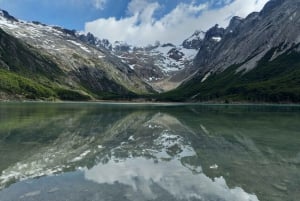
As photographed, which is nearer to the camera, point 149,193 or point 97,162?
point 149,193

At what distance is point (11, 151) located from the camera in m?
28.3

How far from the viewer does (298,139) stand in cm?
3769

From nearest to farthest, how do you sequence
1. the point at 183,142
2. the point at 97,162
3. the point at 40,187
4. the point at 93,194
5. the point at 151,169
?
the point at 93,194
the point at 40,187
the point at 151,169
the point at 97,162
the point at 183,142

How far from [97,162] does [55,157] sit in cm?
387

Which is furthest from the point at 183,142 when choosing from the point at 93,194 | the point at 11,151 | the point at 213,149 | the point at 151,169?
the point at 93,194

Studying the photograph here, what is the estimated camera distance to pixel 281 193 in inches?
674

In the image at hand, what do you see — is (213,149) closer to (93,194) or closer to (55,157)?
(55,157)

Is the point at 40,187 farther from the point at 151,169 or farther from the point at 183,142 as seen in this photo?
the point at 183,142

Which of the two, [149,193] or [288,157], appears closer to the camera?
[149,193]

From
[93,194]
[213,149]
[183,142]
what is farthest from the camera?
[183,142]

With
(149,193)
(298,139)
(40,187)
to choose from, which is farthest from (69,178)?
(298,139)

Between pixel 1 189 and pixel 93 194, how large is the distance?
16.4ft

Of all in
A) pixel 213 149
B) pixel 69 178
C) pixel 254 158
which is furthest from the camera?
pixel 213 149

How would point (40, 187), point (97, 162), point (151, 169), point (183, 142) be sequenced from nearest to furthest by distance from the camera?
1. point (40, 187)
2. point (151, 169)
3. point (97, 162)
4. point (183, 142)
